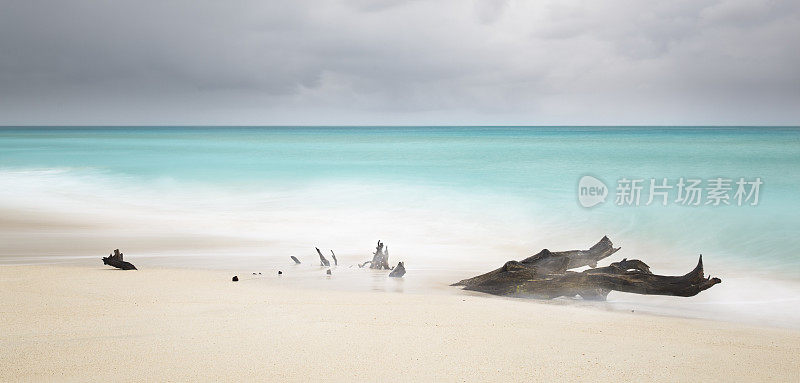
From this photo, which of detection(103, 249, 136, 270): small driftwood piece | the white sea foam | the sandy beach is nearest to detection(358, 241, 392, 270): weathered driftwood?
the white sea foam

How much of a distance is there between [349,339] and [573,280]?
239cm

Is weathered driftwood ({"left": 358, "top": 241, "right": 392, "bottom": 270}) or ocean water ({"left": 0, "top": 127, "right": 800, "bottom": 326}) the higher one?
ocean water ({"left": 0, "top": 127, "right": 800, "bottom": 326})

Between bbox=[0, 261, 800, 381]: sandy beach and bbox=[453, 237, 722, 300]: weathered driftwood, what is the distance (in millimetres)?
303

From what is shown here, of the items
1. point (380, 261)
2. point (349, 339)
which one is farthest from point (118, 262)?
point (349, 339)

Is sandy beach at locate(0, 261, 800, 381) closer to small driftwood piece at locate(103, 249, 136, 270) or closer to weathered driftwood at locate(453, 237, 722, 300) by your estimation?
weathered driftwood at locate(453, 237, 722, 300)

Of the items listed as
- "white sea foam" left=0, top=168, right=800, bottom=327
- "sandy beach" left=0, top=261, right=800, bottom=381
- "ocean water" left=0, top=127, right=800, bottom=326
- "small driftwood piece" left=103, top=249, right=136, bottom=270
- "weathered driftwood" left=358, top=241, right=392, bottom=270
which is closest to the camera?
"sandy beach" left=0, top=261, right=800, bottom=381

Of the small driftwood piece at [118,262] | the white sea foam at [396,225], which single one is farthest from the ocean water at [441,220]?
the small driftwood piece at [118,262]

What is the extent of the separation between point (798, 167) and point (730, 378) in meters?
28.0

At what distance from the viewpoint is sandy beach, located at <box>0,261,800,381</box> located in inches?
137

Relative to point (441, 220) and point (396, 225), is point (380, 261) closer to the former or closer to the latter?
point (396, 225)

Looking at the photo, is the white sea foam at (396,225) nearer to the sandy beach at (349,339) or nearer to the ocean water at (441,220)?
the ocean water at (441,220)

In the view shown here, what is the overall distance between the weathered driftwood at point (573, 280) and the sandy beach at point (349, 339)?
0.30 meters

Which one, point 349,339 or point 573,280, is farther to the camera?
point 573,280

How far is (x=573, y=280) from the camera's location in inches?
A: 216
